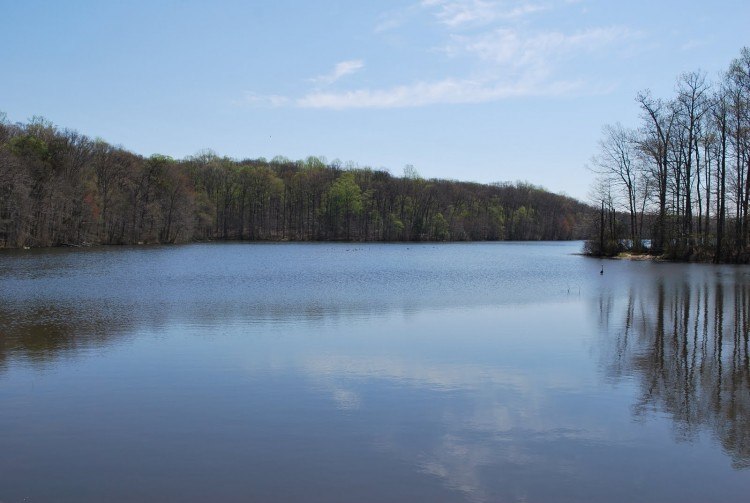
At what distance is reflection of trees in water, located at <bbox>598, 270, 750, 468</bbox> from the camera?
7.51 m

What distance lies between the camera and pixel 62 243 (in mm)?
59938

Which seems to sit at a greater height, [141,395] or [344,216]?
[344,216]

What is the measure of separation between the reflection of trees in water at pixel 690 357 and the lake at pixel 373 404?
0.05 metres

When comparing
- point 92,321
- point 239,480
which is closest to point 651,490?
point 239,480

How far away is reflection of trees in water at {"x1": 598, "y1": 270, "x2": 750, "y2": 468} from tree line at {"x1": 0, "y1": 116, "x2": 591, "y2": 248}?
49455 millimetres

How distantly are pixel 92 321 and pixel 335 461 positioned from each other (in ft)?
37.5

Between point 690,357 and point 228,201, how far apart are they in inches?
4039

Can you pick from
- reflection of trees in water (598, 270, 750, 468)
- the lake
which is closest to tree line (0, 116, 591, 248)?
the lake

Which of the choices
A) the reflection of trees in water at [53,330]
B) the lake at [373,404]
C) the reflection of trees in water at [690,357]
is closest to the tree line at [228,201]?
the reflection of trees in water at [53,330]

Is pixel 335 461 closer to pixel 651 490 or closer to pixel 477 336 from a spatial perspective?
pixel 651 490

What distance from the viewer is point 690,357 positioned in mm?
11102

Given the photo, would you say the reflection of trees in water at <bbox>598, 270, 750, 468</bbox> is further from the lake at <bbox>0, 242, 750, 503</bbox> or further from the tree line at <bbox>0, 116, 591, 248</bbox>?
the tree line at <bbox>0, 116, 591, 248</bbox>

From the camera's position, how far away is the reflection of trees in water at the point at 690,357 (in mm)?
7508

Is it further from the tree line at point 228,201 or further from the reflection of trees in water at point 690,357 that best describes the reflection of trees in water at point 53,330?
the tree line at point 228,201
